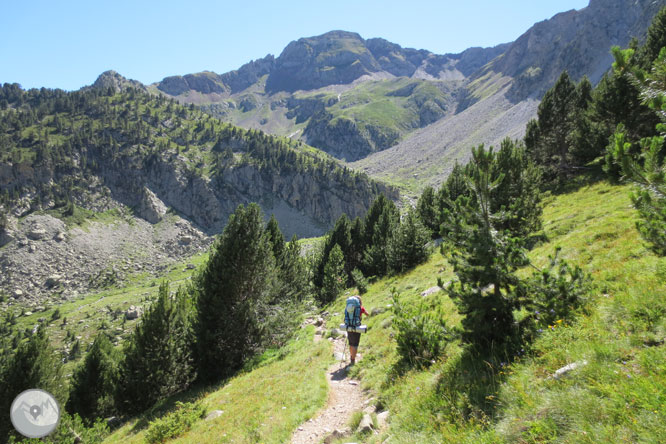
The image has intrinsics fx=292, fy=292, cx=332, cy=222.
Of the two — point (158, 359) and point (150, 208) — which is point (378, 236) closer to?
point (158, 359)

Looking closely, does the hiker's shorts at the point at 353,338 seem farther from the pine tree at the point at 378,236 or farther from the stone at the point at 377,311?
the pine tree at the point at 378,236

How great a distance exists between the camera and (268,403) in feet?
34.2

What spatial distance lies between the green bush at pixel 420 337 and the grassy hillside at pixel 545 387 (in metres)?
0.35

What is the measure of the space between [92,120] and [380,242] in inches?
7732

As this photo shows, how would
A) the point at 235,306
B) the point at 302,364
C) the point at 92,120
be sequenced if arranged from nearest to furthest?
1. the point at 302,364
2. the point at 235,306
3. the point at 92,120

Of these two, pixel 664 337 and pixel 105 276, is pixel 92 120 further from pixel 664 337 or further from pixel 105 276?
pixel 664 337

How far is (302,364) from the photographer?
1402 centimetres

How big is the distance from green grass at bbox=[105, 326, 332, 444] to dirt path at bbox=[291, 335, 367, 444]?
0.26 metres

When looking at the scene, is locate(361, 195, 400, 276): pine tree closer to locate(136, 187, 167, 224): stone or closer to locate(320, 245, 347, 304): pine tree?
locate(320, 245, 347, 304): pine tree

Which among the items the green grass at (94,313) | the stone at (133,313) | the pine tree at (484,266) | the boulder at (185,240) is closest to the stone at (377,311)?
the pine tree at (484,266)

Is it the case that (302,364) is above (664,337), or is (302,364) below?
below

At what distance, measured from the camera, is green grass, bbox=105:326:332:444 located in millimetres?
8523

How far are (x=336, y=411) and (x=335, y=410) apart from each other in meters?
0.09

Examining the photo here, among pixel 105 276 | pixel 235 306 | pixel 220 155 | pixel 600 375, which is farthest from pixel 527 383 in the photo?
pixel 220 155
